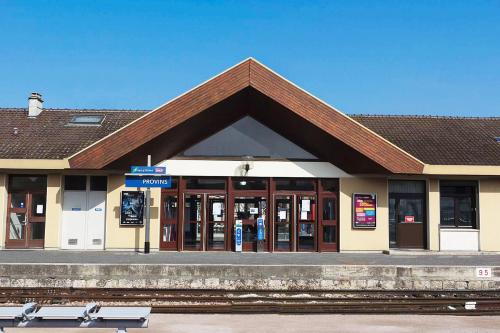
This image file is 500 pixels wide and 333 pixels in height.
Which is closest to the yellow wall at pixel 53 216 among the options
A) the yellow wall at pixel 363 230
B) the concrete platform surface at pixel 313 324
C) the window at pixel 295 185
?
the window at pixel 295 185

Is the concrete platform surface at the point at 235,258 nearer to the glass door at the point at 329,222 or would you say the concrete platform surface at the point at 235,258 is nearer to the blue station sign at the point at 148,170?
the glass door at the point at 329,222

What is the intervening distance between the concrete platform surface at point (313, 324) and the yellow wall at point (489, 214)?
10035 mm

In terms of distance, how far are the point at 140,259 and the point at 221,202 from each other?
4.31 metres

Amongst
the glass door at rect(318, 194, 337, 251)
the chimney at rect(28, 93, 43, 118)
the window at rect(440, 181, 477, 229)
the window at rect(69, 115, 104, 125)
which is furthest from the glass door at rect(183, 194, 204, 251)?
the window at rect(440, 181, 477, 229)

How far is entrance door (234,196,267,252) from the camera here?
59.8 feet

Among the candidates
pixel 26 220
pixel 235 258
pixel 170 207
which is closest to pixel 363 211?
pixel 235 258

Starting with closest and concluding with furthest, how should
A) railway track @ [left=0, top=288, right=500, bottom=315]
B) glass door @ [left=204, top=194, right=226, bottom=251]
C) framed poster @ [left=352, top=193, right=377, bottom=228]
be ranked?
railway track @ [left=0, top=288, right=500, bottom=315]
glass door @ [left=204, top=194, right=226, bottom=251]
framed poster @ [left=352, top=193, right=377, bottom=228]

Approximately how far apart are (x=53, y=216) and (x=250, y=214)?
677 cm

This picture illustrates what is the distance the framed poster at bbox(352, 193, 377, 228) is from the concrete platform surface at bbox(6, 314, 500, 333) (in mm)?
8863

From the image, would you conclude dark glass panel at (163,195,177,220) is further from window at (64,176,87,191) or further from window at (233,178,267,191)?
window at (64,176,87,191)

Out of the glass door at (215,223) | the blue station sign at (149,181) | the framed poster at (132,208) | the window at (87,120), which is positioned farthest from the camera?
the window at (87,120)

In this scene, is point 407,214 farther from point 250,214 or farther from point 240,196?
point 240,196

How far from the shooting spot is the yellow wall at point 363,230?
18.4 m

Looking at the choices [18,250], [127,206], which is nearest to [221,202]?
[127,206]
